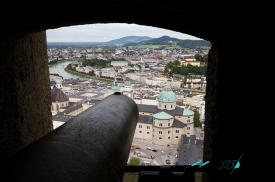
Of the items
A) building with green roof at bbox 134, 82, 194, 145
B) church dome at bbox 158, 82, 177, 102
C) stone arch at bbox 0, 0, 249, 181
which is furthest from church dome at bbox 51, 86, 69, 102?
stone arch at bbox 0, 0, 249, 181

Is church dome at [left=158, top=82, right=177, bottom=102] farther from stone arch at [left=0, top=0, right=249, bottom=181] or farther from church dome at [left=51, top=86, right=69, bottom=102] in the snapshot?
stone arch at [left=0, top=0, right=249, bottom=181]

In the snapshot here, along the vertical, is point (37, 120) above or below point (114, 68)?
above

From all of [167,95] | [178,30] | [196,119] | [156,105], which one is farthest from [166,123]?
[178,30]

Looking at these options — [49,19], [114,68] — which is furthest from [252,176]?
[114,68]

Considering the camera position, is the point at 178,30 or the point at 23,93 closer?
the point at 178,30

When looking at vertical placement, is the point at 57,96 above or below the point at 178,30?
below

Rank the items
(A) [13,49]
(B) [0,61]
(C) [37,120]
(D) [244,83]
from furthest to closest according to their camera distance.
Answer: (C) [37,120]
(A) [13,49]
(B) [0,61]
(D) [244,83]

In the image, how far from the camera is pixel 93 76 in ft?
86.5

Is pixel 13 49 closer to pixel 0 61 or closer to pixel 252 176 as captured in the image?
pixel 0 61

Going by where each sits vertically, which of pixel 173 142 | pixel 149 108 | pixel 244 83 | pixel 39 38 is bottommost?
pixel 173 142

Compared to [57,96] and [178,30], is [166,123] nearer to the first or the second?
[57,96]

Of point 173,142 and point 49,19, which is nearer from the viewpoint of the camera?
point 49,19

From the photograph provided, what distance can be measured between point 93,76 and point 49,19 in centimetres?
2572

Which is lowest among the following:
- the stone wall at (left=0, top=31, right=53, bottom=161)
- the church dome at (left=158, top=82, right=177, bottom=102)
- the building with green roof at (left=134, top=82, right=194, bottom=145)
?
the building with green roof at (left=134, top=82, right=194, bottom=145)
